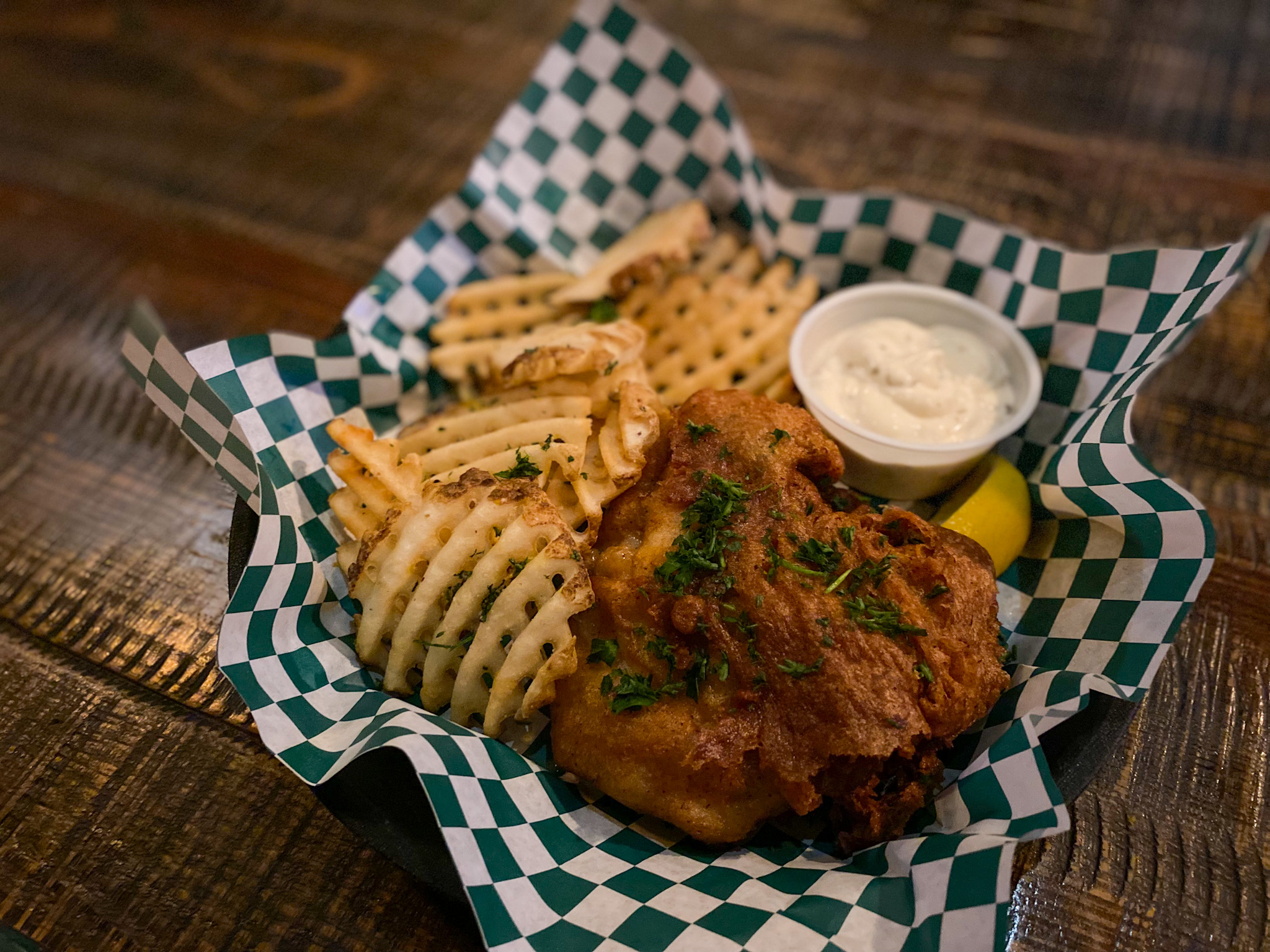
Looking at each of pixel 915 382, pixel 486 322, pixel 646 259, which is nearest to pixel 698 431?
pixel 915 382

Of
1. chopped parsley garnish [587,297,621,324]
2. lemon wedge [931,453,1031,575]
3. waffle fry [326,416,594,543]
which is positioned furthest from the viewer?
chopped parsley garnish [587,297,621,324]

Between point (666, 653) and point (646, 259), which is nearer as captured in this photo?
point (666, 653)

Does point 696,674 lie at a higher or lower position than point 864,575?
lower

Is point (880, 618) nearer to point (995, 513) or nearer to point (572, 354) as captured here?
point (995, 513)

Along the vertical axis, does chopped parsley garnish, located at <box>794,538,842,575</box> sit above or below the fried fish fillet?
above

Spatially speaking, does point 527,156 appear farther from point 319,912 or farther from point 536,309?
point 319,912

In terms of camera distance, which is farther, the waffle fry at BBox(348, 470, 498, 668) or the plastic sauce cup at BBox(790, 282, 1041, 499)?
the plastic sauce cup at BBox(790, 282, 1041, 499)

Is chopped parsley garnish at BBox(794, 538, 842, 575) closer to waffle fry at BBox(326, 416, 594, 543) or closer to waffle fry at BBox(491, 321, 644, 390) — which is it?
waffle fry at BBox(326, 416, 594, 543)

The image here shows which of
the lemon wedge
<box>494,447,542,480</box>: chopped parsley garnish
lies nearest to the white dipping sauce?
the lemon wedge
